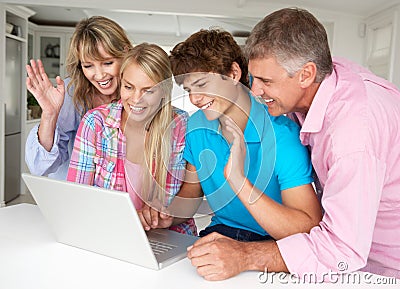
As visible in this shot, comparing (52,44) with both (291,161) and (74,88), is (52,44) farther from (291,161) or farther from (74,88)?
(291,161)

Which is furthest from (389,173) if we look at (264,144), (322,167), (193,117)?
(193,117)

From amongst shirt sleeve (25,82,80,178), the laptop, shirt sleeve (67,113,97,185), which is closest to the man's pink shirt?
the laptop

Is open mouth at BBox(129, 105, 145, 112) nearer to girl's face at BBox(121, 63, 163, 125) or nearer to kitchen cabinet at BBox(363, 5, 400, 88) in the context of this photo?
girl's face at BBox(121, 63, 163, 125)

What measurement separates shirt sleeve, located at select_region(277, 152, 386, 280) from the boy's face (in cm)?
32

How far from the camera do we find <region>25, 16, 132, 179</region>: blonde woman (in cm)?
171

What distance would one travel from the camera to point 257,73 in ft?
4.21

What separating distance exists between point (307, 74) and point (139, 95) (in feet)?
1.64

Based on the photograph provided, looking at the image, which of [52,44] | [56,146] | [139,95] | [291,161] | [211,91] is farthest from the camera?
[52,44]

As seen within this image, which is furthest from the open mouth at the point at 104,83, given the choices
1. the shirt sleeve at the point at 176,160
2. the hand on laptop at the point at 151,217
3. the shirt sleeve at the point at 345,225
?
the shirt sleeve at the point at 345,225

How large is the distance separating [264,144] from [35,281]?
0.67m

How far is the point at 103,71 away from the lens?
5.64ft

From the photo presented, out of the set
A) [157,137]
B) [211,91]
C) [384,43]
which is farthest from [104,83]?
[384,43]

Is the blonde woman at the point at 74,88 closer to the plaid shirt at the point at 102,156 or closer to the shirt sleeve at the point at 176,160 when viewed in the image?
the plaid shirt at the point at 102,156

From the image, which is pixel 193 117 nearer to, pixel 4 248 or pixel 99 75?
pixel 99 75
